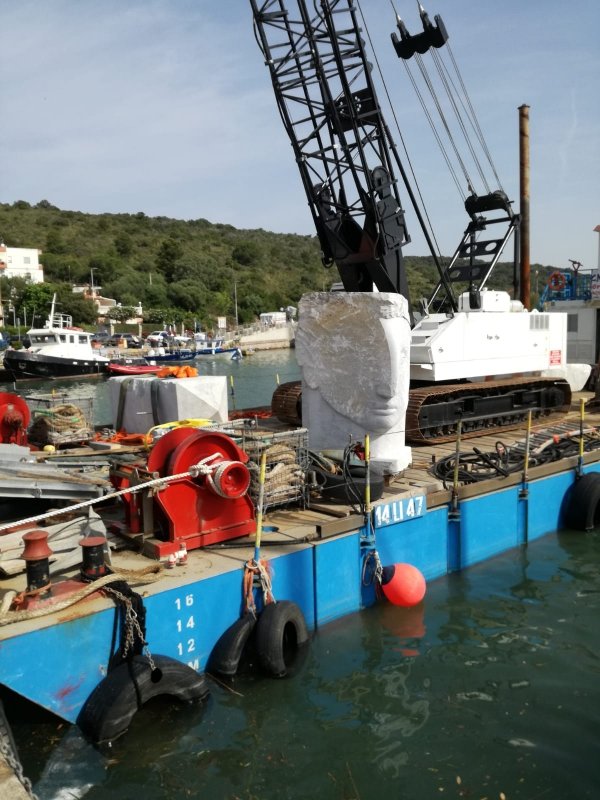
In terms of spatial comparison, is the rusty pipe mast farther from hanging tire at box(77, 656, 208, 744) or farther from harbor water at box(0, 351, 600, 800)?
hanging tire at box(77, 656, 208, 744)

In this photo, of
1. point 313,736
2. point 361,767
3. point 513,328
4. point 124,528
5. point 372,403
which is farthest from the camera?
point 513,328

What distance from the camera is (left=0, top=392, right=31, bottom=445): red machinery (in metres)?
9.49

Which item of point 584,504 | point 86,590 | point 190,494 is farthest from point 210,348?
point 86,590

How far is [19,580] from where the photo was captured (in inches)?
236

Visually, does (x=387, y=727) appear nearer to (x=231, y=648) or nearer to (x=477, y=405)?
(x=231, y=648)

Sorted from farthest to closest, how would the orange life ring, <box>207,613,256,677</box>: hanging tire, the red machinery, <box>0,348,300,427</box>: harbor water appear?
<box>0,348,300,427</box>: harbor water, the orange life ring, the red machinery, <box>207,613,256,677</box>: hanging tire

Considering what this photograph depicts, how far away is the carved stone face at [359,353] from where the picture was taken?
8992 mm

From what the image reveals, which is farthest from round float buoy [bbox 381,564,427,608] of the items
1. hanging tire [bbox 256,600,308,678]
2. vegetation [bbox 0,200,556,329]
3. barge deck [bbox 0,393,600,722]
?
vegetation [bbox 0,200,556,329]

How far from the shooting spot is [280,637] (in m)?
6.22

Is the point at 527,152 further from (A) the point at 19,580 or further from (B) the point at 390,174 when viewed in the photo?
(A) the point at 19,580

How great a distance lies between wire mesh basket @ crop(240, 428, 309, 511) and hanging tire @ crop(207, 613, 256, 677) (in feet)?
4.87

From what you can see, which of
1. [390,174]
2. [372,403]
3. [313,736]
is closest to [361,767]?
[313,736]

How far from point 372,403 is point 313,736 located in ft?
14.9

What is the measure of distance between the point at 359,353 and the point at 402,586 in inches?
125
